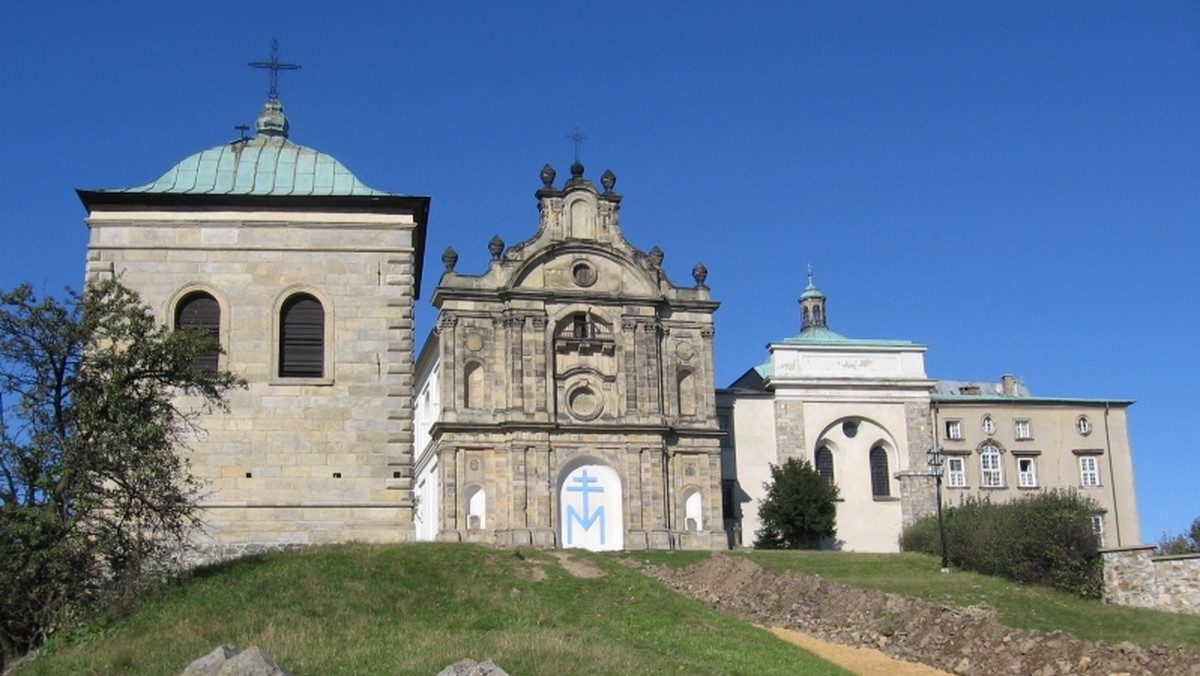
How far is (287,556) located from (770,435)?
35.1 m

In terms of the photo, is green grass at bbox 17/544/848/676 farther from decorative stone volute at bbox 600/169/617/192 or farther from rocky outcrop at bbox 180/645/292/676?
decorative stone volute at bbox 600/169/617/192

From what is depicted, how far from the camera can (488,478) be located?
53281 mm

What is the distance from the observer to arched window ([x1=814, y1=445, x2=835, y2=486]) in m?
60.7

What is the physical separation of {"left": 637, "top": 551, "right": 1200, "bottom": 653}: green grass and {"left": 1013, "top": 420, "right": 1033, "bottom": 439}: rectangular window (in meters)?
16.2

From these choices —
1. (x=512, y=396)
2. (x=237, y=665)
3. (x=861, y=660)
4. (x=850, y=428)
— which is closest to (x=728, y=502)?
(x=850, y=428)

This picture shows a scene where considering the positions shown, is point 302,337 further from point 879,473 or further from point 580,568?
point 879,473

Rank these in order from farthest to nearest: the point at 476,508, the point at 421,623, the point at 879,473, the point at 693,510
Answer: the point at 879,473, the point at 693,510, the point at 476,508, the point at 421,623

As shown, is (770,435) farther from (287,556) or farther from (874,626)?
(287,556)

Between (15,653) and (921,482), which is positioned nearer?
(15,653)

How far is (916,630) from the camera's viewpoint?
99.0ft

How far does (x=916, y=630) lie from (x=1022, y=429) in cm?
3600

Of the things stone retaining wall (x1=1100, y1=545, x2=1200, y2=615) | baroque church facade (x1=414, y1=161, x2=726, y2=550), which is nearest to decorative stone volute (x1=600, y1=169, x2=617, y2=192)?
baroque church facade (x1=414, y1=161, x2=726, y2=550)

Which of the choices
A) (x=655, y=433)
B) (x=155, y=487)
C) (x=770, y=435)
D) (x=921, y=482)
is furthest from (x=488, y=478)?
(x=155, y=487)

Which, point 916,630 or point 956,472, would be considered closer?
point 916,630
